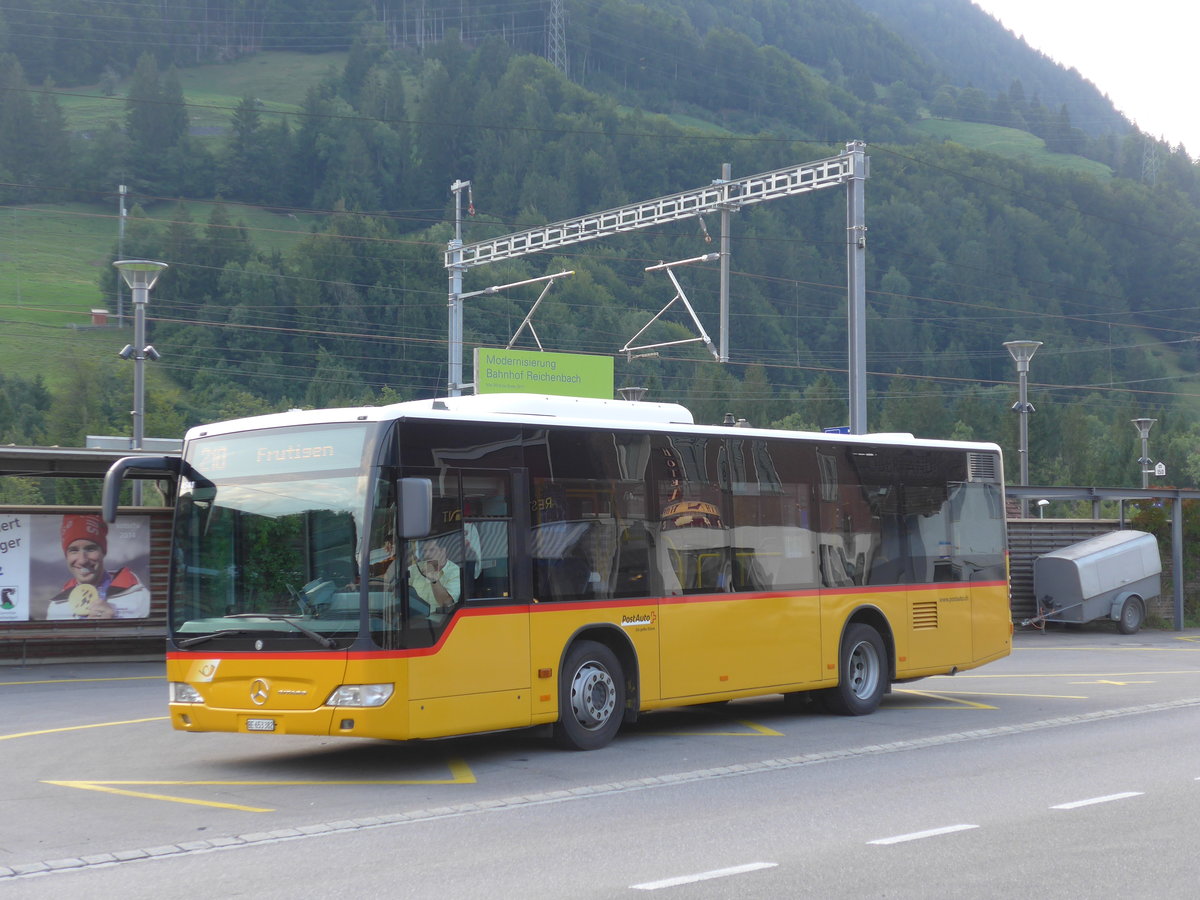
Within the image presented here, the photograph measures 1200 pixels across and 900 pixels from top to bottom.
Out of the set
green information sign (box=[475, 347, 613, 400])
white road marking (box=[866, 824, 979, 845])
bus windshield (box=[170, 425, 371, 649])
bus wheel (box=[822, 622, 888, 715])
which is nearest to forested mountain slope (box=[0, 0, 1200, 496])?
green information sign (box=[475, 347, 613, 400])

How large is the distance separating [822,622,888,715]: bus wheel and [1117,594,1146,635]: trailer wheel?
56.6 ft

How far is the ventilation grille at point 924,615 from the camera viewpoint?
1545 centimetres

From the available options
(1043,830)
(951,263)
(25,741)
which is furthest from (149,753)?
(951,263)

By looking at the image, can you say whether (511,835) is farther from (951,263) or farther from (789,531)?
(951,263)

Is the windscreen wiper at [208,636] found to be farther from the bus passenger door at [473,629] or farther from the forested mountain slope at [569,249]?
the forested mountain slope at [569,249]

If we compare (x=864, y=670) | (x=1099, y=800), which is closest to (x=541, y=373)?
(x=864, y=670)

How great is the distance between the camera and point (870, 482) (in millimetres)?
15047

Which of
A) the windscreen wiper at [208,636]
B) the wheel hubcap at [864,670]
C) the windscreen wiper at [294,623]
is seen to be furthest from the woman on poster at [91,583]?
the wheel hubcap at [864,670]

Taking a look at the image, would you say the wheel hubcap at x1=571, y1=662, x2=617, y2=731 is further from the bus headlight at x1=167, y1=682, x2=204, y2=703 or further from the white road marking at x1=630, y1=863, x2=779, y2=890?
the white road marking at x1=630, y1=863, x2=779, y2=890

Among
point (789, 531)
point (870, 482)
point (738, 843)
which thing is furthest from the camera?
point (870, 482)

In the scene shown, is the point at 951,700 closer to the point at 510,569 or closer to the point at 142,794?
the point at 510,569

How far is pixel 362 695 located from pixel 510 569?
1674 mm

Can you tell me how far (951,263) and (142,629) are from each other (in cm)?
11100

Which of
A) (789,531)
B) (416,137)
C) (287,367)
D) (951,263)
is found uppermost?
(416,137)
